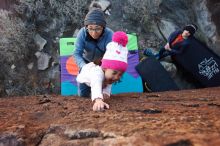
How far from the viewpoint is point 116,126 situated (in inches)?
76.8

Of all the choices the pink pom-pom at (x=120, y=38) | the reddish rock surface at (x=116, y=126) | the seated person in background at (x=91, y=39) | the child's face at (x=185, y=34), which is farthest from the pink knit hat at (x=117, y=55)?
the child's face at (x=185, y=34)

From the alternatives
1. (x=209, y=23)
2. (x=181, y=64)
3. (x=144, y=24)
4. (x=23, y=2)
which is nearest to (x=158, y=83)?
(x=181, y=64)

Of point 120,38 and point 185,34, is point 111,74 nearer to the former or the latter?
point 120,38

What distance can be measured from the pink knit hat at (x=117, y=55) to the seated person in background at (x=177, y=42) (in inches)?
86.5

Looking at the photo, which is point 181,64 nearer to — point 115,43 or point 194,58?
point 194,58

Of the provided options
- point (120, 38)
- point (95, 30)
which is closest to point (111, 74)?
point (120, 38)

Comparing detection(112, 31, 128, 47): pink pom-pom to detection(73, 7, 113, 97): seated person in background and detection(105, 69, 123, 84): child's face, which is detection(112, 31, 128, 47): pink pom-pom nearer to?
detection(105, 69, 123, 84): child's face

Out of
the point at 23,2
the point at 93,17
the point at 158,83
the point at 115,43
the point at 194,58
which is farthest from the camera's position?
the point at 23,2

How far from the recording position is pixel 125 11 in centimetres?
604

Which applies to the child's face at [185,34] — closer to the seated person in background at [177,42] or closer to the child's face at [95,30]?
the seated person in background at [177,42]

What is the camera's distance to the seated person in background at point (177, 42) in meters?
5.02

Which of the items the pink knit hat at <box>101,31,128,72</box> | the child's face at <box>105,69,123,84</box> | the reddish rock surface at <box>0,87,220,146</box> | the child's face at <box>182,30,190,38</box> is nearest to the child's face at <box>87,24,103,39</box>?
the pink knit hat at <box>101,31,128,72</box>

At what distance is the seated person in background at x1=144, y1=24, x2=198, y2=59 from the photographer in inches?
198

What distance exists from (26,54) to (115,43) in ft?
9.30
